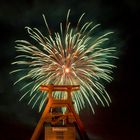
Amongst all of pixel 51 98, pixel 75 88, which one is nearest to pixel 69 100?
pixel 51 98

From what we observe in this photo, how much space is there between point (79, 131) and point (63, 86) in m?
7.33

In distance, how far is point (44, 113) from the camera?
42531 millimetres

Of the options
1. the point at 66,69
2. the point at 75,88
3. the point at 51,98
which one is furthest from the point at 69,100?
the point at 66,69

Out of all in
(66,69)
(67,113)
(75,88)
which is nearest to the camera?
(66,69)

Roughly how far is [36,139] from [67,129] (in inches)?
148

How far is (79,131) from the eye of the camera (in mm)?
43625

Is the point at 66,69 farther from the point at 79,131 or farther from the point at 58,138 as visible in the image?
the point at 79,131

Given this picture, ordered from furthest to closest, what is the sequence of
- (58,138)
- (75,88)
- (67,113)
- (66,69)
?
(67,113), (58,138), (75,88), (66,69)

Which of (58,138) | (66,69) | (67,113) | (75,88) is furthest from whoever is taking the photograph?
(67,113)

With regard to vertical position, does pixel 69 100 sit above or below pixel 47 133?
above

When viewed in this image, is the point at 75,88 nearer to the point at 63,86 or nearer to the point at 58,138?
the point at 63,86

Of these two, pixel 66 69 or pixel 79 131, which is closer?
pixel 66 69

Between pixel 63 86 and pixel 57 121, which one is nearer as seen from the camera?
pixel 63 86

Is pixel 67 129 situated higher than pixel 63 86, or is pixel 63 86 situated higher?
pixel 63 86
